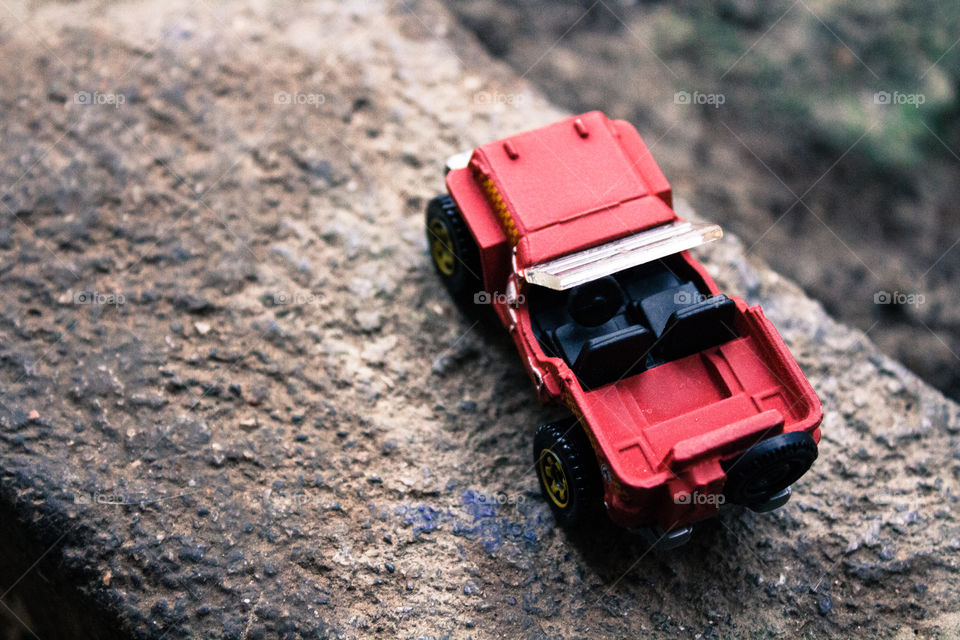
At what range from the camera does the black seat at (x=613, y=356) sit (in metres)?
4.11

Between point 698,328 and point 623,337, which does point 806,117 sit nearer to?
point 698,328

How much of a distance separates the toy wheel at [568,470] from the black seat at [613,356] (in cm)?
28

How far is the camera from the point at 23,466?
4.53 meters

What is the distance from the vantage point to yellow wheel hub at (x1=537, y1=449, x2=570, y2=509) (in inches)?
170

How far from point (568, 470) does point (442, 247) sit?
5.59 ft

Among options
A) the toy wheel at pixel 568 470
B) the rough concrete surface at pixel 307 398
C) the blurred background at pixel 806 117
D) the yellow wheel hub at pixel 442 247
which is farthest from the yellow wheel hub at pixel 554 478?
the blurred background at pixel 806 117

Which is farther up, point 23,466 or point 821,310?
point 821,310

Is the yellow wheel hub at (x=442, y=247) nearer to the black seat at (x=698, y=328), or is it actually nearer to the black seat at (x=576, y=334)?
the black seat at (x=576, y=334)

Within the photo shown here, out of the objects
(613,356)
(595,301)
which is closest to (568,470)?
(613,356)

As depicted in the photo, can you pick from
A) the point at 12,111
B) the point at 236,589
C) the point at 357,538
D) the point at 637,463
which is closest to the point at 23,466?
the point at 236,589

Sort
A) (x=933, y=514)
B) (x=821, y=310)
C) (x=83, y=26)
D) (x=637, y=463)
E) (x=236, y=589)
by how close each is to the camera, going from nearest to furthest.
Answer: (x=637, y=463)
(x=236, y=589)
(x=933, y=514)
(x=821, y=310)
(x=83, y=26)

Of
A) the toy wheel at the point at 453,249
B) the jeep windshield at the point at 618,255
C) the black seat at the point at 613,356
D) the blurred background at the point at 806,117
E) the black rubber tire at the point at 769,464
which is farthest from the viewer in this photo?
the blurred background at the point at 806,117

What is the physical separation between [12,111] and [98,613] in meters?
3.50

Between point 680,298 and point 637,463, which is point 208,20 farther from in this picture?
point 637,463
